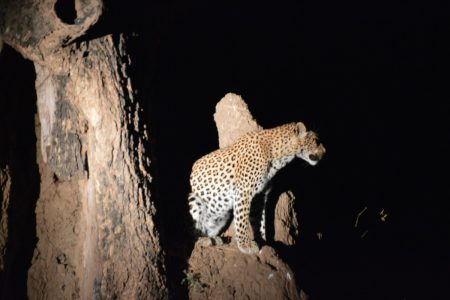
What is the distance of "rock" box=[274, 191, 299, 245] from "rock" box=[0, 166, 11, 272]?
3143 millimetres

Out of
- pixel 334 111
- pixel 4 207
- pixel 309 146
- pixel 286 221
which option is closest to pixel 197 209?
pixel 286 221

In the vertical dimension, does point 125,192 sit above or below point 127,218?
above

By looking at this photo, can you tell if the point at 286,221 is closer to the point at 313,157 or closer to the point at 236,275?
the point at 313,157

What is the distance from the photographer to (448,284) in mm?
6582

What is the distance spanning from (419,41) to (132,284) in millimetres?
9495

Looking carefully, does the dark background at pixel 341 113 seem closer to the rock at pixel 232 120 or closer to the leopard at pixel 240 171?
the leopard at pixel 240 171

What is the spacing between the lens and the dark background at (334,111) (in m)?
5.32

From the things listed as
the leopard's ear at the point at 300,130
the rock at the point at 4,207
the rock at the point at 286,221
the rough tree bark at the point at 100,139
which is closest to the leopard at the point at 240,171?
the leopard's ear at the point at 300,130

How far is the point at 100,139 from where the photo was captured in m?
3.55

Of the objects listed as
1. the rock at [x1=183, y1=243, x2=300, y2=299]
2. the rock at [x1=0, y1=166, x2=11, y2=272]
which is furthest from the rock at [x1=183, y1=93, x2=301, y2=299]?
the rock at [x1=0, y1=166, x2=11, y2=272]

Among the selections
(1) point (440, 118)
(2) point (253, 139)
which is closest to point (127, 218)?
(2) point (253, 139)

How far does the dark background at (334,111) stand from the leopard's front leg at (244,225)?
21.7 inches

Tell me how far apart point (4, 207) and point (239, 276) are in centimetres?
258

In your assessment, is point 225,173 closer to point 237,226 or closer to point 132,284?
point 237,226
